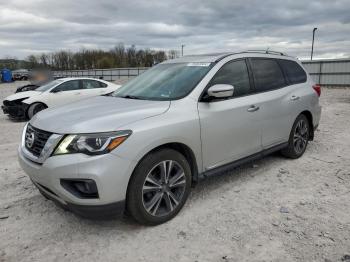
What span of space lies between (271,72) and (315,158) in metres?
1.77

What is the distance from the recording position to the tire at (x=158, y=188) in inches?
121

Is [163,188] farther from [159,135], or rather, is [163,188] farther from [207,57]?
[207,57]

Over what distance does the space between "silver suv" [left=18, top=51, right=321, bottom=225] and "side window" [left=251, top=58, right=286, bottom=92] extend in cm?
2

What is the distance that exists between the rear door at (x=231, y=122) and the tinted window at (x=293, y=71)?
118cm

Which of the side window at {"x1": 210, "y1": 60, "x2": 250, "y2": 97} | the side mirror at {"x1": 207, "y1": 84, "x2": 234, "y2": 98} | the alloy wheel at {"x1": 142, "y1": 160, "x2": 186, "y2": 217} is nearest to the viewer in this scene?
the alloy wheel at {"x1": 142, "y1": 160, "x2": 186, "y2": 217}

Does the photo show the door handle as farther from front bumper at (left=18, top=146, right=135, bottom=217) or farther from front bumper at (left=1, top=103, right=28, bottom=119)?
front bumper at (left=1, top=103, right=28, bottom=119)

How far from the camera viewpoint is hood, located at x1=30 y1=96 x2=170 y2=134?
117 inches

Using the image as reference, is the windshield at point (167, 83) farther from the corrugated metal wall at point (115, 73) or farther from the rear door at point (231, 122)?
the corrugated metal wall at point (115, 73)

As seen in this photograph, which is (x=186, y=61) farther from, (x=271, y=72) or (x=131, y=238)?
(x=131, y=238)

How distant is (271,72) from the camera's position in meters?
4.89

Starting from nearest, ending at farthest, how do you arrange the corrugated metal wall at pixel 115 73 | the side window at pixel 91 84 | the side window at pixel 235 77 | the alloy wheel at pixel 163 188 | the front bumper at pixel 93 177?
1. the front bumper at pixel 93 177
2. the alloy wheel at pixel 163 188
3. the side window at pixel 235 77
4. the side window at pixel 91 84
5. the corrugated metal wall at pixel 115 73

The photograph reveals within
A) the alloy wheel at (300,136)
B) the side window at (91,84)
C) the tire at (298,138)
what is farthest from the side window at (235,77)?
the side window at (91,84)

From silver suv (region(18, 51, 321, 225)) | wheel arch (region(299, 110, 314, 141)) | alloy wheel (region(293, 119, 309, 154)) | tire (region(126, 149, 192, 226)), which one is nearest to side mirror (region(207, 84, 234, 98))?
silver suv (region(18, 51, 321, 225))

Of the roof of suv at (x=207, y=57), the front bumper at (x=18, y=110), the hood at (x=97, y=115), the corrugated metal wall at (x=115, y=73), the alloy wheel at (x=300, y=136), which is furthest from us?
the corrugated metal wall at (x=115, y=73)
